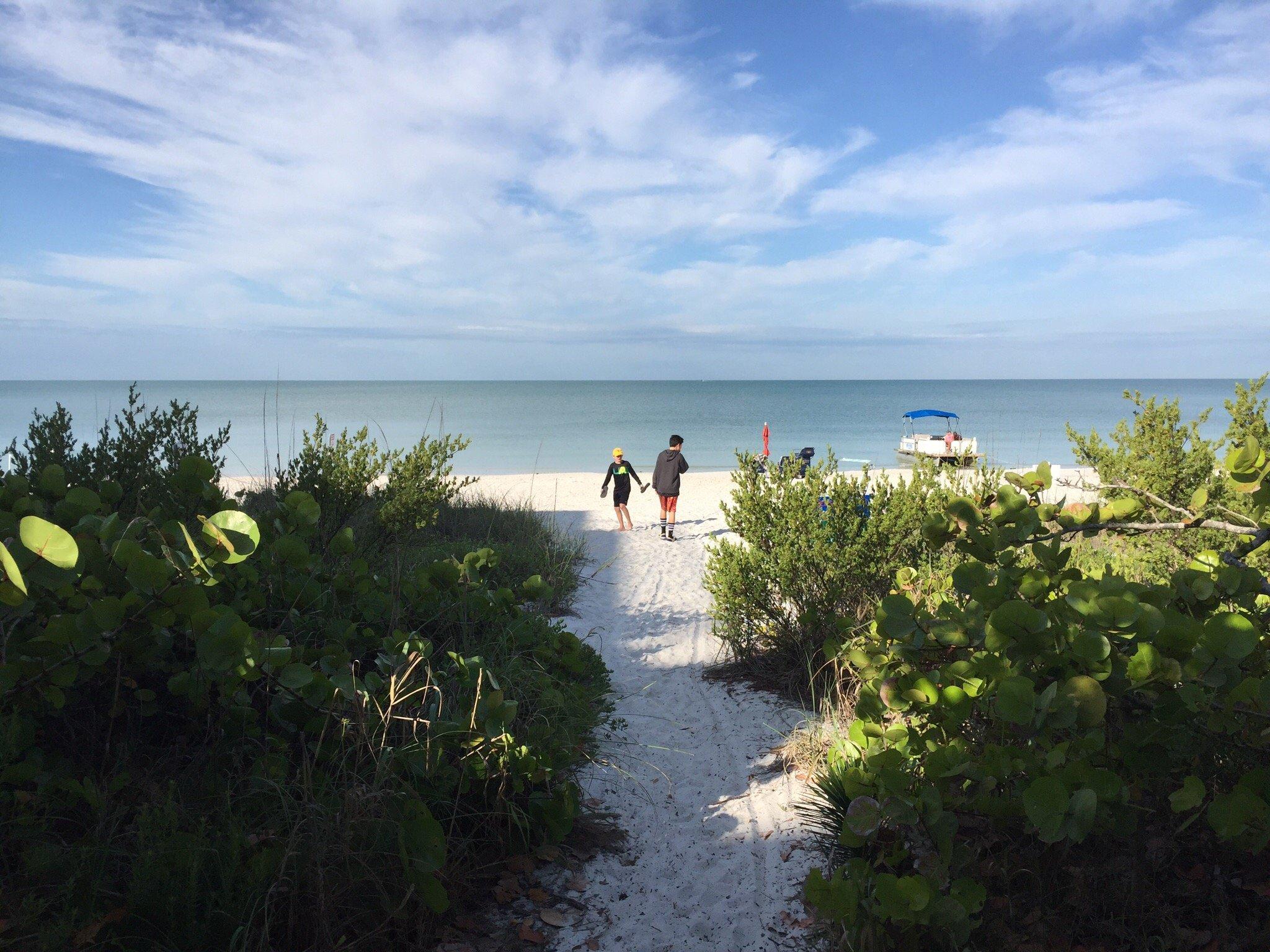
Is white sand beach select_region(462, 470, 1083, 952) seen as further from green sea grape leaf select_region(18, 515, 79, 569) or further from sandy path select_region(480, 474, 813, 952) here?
green sea grape leaf select_region(18, 515, 79, 569)

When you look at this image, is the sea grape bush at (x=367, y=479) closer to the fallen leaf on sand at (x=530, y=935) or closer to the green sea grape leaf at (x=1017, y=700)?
the fallen leaf on sand at (x=530, y=935)

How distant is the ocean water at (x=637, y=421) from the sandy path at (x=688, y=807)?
511cm

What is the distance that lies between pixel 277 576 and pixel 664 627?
477 cm

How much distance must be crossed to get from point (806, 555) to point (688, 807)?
2388 millimetres

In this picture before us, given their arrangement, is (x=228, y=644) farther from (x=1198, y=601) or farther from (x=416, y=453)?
(x=416, y=453)

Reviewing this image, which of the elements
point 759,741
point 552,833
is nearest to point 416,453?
point 759,741

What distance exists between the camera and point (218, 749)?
268 centimetres

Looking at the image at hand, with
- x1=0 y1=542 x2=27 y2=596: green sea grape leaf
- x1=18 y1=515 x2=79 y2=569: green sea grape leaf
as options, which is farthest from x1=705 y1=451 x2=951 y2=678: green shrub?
x1=0 y1=542 x2=27 y2=596: green sea grape leaf

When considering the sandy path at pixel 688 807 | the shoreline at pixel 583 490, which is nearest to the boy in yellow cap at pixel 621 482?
the shoreline at pixel 583 490

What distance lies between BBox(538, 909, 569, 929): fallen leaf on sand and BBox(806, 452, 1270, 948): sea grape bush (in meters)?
1.09

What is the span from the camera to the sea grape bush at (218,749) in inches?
84.4

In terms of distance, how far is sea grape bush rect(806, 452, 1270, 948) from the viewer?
74.5 inches

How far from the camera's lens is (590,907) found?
305 cm

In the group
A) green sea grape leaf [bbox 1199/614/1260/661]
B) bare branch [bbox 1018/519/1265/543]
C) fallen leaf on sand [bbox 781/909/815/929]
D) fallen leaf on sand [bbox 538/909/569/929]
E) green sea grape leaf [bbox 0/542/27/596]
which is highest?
bare branch [bbox 1018/519/1265/543]
